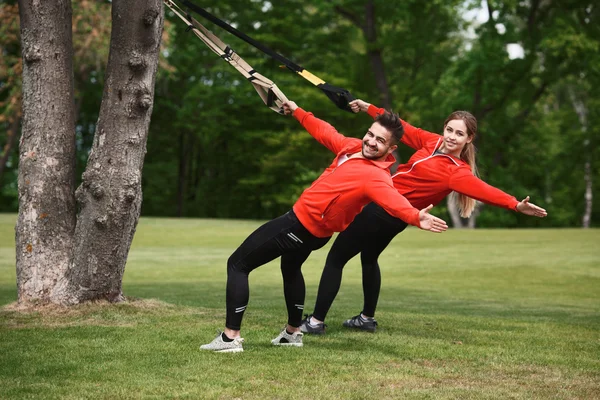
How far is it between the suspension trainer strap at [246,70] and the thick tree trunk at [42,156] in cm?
128

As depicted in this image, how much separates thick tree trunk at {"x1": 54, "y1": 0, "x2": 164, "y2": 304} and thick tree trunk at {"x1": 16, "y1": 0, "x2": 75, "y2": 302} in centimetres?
25

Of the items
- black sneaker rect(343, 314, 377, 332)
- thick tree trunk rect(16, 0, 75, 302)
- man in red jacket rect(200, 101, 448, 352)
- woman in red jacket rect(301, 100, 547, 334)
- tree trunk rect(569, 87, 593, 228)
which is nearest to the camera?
man in red jacket rect(200, 101, 448, 352)

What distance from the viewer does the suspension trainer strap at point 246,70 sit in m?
6.96

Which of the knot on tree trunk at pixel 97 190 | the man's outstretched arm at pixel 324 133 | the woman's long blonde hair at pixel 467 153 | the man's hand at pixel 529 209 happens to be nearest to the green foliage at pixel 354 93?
the knot on tree trunk at pixel 97 190

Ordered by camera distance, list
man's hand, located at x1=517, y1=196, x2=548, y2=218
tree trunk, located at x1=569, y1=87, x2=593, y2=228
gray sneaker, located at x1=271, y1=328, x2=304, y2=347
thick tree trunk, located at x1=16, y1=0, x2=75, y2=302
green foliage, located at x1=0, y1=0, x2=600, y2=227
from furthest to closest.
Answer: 1. tree trunk, located at x1=569, y1=87, x2=593, y2=228
2. green foliage, located at x1=0, y1=0, x2=600, y2=227
3. thick tree trunk, located at x1=16, y1=0, x2=75, y2=302
4. gray sneaker, located at x1=271, y1=328, x2=304, y2=347
5. man's hand, located at x1=517, y1=196, x2=548, y2=218

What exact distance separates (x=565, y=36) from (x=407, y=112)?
12375 millimetres

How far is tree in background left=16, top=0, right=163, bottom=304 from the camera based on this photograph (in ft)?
24.7

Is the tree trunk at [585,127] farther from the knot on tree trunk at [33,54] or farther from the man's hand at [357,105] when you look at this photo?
the knot on tree trunk at [33,54]

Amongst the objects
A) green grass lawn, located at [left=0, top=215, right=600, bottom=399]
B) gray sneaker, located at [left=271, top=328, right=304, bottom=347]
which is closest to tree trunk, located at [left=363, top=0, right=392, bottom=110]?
green grass lawn, located at [left=0, top=215, right=600, bottom=399]

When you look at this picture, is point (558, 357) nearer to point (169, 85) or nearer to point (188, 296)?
point (188, 296)

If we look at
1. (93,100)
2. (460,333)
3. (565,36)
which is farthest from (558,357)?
(93,100)

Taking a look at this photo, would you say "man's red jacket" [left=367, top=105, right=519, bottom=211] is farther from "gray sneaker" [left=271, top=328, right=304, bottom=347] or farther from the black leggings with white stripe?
"gray sneaker" [left=271, top=328, right=304, bottom=347]

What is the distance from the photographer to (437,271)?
17.0 metres

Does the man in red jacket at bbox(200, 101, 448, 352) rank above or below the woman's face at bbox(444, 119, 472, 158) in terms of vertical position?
below
